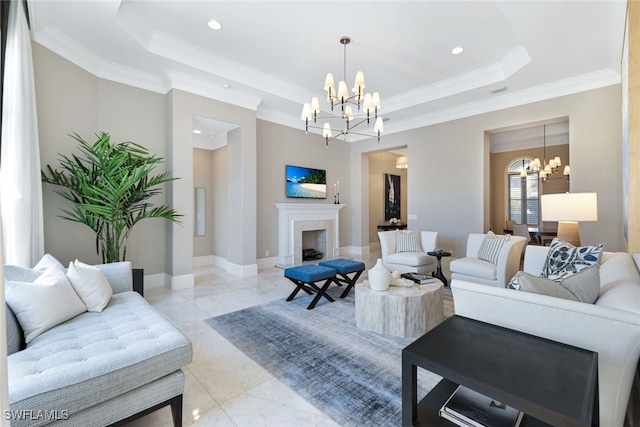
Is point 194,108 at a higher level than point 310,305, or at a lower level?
higher

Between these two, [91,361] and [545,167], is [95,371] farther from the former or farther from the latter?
[545,167]

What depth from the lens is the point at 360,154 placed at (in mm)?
7793

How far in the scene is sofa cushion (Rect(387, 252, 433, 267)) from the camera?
15.0 feet

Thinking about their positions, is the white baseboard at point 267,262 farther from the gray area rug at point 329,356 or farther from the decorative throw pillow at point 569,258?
the decorative throw pillow at point 569,258

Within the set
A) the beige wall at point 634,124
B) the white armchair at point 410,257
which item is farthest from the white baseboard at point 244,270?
the beige wall at point 634,124

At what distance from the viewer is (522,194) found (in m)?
9.24

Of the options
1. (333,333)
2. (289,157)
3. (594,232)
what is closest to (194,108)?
(289,157)

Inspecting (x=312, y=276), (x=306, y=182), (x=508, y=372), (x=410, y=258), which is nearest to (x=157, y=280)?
(x=312, y=276)

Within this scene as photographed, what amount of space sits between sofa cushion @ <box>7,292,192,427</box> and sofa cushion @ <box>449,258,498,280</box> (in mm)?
3707

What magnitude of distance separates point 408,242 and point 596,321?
3.70 meters

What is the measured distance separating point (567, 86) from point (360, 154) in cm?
437

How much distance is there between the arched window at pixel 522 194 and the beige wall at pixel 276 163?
640 cm

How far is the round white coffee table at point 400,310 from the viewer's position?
106 inches

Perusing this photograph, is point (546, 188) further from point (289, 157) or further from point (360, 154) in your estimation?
point (289, 157)
